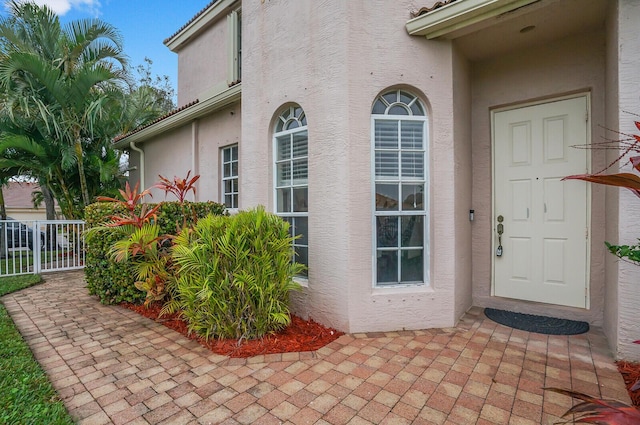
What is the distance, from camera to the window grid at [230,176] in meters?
7.17

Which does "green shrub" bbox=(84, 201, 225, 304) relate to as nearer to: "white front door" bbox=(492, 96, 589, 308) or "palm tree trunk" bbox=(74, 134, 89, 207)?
"palm tree trunk" bbox=(74, 134, 89, 207)

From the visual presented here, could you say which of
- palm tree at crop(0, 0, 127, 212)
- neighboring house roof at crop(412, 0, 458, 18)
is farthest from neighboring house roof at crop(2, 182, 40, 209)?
neighboring house roof at crop(412, 0, 458, 18)

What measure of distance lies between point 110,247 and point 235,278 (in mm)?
2979

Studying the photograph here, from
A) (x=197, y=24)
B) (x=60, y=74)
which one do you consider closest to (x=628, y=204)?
(x=197, y=24)

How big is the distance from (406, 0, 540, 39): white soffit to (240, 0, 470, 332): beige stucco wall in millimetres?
157

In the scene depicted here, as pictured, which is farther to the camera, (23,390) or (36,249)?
(36,249)

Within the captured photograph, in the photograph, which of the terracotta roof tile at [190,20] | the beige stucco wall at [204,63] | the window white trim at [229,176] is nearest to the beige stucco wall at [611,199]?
the window white trim at [229,176]

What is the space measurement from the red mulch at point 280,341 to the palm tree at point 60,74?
23.1ft

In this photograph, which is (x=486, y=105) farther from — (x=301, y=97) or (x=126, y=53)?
(x=126, y=53)

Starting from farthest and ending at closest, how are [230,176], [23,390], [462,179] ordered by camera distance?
1. [230,176]
2. [462,179]
3. [23,390]

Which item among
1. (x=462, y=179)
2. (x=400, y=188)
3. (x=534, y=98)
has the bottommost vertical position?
(x=400, y=188)

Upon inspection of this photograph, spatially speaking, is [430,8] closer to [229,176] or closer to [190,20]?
[229,176]

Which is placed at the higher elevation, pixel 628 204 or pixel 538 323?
pixel 628 204

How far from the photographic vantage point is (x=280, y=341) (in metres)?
3.72
